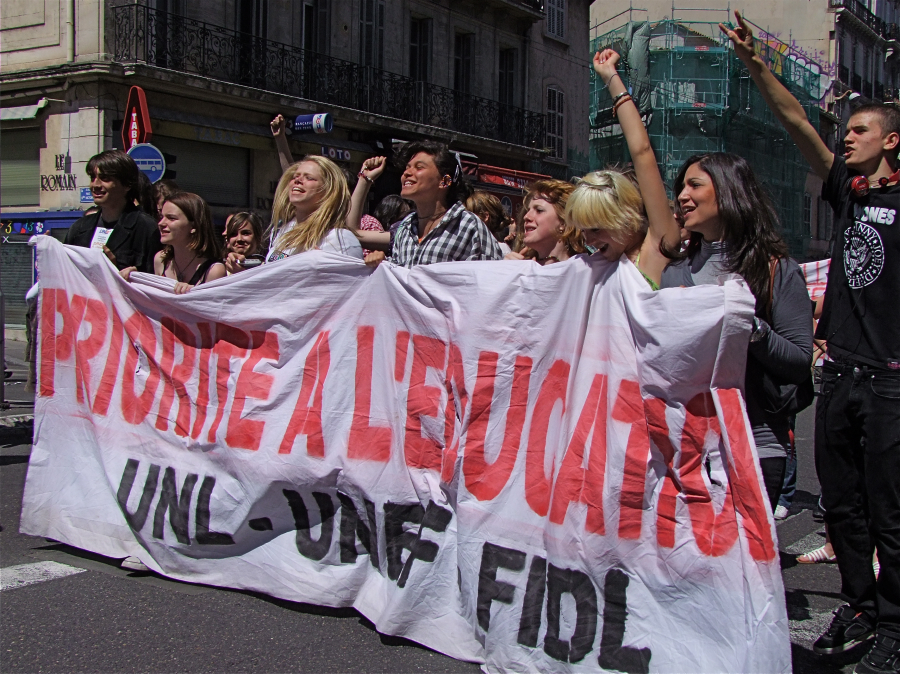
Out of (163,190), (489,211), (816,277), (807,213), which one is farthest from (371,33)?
(807,213)

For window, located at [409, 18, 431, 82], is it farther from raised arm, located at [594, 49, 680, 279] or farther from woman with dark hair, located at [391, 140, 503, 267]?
raised arm, located at [594, 49, 680, 279]

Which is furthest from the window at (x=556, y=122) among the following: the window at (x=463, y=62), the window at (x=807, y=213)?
the window at (x=807, y=213)

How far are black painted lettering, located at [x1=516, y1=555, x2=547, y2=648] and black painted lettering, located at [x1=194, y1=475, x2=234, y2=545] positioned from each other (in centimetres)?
145

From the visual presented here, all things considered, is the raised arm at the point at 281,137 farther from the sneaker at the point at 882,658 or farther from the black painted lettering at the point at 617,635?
the sneaker at the point at 882,658

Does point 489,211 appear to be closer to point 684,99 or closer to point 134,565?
point 134,565

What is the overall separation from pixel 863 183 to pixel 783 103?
41cm

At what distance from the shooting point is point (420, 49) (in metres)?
23.8

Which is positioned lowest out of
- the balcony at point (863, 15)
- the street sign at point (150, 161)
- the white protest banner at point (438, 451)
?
the white protest banner at point (438, 451)

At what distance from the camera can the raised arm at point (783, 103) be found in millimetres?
3312

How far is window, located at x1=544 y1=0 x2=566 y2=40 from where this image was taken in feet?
92.0

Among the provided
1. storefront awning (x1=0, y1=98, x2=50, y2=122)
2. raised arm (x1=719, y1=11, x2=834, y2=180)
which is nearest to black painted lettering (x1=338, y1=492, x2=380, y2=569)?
raised arm (x1=719, y1=11, x2=834, y2=180)

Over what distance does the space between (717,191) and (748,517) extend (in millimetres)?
1134

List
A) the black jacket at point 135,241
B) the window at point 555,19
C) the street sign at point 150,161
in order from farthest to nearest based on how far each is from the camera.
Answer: the window at point 555,19, the street sign at point 150,161, the black jacket at point 135,241

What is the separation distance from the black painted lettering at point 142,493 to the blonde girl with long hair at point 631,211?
2.34 metres
